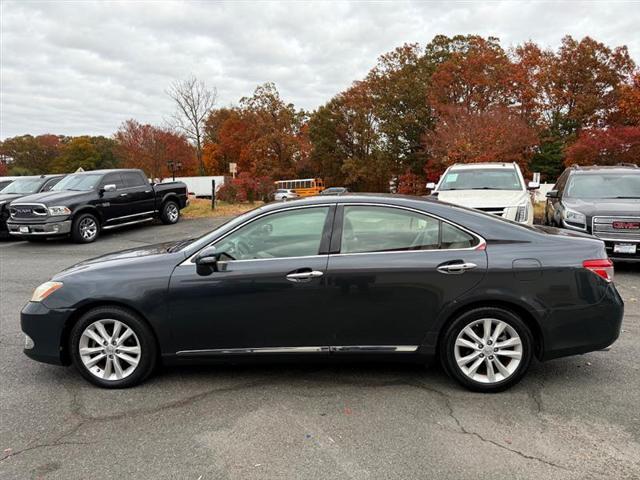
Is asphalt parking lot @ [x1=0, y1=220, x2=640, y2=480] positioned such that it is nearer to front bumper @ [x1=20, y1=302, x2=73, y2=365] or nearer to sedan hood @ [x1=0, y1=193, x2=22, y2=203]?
front bumper @ [x1=20, y1=302, x2=73, y2=365]

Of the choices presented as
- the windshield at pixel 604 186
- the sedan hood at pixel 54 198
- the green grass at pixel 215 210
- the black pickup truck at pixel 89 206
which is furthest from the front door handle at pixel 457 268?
the green grass at pixel 215 210

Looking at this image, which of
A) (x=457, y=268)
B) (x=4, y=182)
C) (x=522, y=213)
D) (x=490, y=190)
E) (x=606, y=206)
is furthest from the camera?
(x=4, y=182)

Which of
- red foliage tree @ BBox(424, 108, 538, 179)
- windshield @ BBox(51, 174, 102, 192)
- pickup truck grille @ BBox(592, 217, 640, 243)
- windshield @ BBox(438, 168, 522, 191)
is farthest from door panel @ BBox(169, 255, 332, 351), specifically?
red foliage tree @ BBox(424, 108, 538, 179)

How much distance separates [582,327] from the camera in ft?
11.9

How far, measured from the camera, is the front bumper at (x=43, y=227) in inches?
460

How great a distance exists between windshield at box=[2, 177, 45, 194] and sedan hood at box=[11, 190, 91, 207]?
272cm

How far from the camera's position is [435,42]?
45156 millimetres

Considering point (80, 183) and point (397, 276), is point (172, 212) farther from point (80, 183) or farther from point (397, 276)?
point (397, 276)

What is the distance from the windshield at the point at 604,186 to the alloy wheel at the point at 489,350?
626 centimetres

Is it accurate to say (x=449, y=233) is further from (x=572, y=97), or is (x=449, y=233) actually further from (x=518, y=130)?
(x=572, y=97)

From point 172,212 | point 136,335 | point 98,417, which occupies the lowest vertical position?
point 98,417

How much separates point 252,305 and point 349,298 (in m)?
0.75

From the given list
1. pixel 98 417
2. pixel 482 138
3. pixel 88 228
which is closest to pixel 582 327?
pixel 98 417

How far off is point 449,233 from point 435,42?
46.5m
